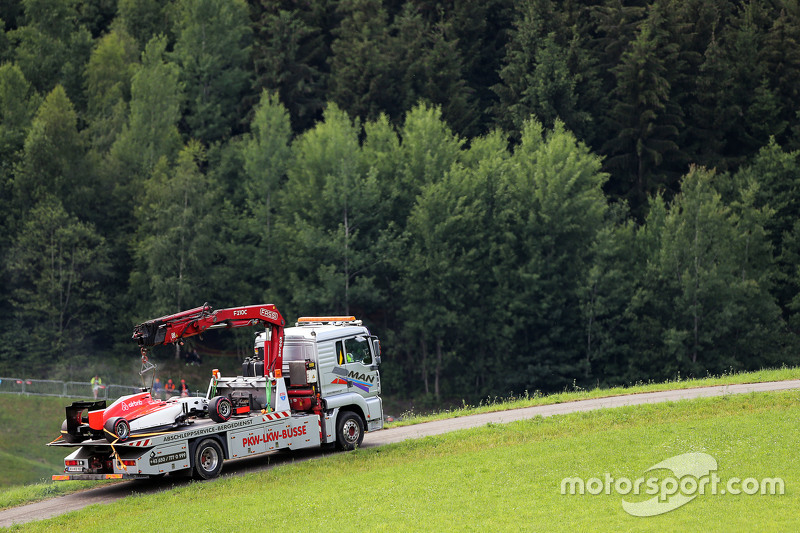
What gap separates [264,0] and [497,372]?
1613 inches

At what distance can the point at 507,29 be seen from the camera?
81562 mm

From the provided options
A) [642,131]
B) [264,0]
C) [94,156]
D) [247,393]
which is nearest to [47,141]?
[94,156]

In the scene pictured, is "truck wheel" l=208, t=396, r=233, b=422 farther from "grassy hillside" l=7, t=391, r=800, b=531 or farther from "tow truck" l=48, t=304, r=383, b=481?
"grassy hillside" l=7, t=391, r=800, b=531

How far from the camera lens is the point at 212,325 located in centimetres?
2502

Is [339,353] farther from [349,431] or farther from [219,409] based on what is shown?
[219,409]

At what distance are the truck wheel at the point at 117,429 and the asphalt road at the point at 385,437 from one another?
59.8 inches

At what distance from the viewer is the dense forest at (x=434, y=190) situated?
66.3 metres

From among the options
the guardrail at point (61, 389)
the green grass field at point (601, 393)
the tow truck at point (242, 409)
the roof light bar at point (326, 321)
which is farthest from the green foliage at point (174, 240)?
the tow truck at point (242, 409)

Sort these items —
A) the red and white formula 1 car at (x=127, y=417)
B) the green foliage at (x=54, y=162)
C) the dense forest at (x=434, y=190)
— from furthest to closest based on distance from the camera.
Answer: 1. the green foliage at (x=54, y=162)
2. the dense forest at (x=434, y=190)
3. the red and white formula 1 car at (x=127, y=417)

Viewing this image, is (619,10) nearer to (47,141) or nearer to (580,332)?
(580,332)

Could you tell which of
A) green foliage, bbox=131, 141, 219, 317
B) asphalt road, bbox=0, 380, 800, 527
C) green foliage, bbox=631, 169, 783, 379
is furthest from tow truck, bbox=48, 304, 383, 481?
green foliage, bbox=131, 141, 219, 317

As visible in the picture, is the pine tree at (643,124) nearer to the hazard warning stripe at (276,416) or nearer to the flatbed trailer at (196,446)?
the flatbed trailer at (196,446)

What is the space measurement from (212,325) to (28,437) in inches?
1103

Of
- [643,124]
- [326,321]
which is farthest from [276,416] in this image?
[643,124]
